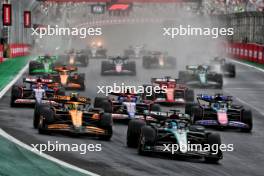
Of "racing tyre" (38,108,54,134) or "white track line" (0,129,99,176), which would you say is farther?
"racing tyre" (38,108,54,134)

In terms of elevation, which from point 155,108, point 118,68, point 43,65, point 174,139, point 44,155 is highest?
point 43,65

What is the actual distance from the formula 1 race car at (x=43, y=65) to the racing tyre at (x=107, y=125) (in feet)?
70.5

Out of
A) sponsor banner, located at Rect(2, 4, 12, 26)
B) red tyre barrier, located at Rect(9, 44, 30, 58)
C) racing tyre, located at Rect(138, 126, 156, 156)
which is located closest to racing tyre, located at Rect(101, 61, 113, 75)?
sponsor banner, located at Rect(2, 4, 12, 26)

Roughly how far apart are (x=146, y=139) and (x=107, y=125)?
2433 mm

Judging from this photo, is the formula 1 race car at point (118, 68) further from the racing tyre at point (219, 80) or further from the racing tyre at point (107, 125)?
the racing tyre at point (107, 125)

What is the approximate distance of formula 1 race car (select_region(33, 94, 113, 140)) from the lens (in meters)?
20.2

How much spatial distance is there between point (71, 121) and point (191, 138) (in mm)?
3233

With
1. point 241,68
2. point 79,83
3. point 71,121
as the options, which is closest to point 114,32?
point 241,68

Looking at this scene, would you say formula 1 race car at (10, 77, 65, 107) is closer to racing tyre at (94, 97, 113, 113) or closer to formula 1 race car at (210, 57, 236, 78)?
racing tyre at (94, 97, 113, 113)

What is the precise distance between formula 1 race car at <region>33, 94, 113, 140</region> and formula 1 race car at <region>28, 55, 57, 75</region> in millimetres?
20753

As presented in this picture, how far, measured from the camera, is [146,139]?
59.1 feet

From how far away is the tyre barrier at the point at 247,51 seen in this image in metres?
58.0

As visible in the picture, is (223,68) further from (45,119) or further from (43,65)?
(45,119)

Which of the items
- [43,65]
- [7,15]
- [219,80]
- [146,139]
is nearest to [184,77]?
[219,80]
